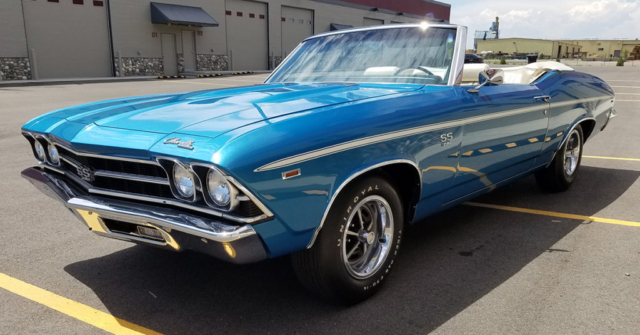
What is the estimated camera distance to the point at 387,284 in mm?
3084

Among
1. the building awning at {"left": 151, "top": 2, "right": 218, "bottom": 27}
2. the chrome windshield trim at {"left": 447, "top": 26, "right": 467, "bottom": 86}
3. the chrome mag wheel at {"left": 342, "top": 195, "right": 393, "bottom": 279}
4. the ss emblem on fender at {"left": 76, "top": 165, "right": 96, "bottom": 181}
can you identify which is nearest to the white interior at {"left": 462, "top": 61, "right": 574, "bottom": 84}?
the chrome windshield trim at {"left": 447, "top": 26, "right": 467, "bottom": 86}

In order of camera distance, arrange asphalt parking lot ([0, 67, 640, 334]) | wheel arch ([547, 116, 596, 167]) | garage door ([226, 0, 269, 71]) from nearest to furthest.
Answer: asphalt parking lot ([0, 67, 640, 334])
wheel arch ([547, 116, 596, 167])
garage door ([226, 0, 269, 71])

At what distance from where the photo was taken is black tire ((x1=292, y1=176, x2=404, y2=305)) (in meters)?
2.51

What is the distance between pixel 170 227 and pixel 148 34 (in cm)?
2619

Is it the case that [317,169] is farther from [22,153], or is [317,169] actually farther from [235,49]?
[235,49]

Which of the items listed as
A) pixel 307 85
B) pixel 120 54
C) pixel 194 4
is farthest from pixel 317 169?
pixel 194 4

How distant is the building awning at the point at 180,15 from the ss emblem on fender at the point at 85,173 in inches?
967

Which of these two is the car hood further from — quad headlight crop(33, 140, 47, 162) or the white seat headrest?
the white seat headrest

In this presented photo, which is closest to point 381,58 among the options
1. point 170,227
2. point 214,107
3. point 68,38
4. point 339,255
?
point 214,107

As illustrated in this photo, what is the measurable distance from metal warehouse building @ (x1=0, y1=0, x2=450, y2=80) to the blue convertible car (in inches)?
858

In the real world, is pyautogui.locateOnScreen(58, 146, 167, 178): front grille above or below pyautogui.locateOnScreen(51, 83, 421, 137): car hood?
below

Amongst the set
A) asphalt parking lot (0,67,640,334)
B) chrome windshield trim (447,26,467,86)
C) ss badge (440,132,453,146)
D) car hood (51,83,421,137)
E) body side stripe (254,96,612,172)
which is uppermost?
chrome windshield trim (447,26,467,86)

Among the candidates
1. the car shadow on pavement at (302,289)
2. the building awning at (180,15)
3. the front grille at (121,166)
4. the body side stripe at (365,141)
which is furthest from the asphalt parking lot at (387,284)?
the building awning at (180,15)

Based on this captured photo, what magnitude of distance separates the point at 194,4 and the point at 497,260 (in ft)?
90.3
